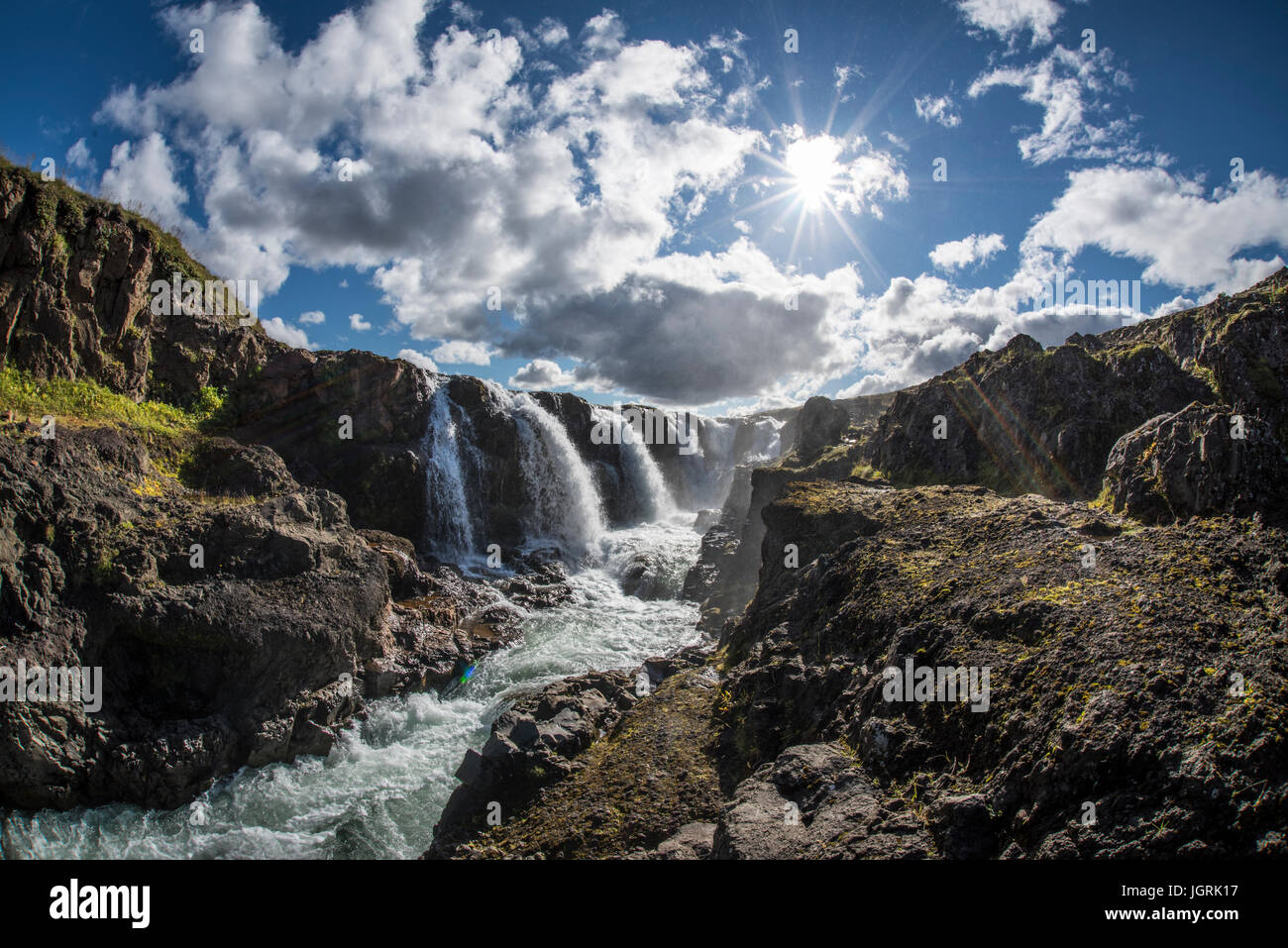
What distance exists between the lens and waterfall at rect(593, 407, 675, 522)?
142ft

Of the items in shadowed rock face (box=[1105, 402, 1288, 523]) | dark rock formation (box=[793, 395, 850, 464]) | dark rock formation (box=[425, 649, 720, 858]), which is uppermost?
dark rock formation (box=[793, 395, 850, 464])

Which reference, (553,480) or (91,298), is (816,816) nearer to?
(91,298)

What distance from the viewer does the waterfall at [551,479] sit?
34.8 m

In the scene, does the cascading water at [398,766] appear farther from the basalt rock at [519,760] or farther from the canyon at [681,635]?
the basalt rock at [519,760]

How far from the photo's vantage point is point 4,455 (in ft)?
36.5

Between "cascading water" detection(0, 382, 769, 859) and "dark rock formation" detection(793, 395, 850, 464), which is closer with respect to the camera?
"cascading water" detection(0, 382, 769, 859)

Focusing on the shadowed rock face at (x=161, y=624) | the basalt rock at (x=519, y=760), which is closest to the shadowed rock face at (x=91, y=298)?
the shadowed rock face at (x=161, y=624)

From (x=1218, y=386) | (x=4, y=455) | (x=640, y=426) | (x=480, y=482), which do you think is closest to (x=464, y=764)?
(x=4, y=455)

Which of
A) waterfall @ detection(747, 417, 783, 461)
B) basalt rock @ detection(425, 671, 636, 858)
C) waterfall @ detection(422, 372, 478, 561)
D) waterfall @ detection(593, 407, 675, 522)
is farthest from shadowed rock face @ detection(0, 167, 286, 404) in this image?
waterfall @ detection(747, 417, 783, 461)

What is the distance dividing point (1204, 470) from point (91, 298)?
2759 centimetres

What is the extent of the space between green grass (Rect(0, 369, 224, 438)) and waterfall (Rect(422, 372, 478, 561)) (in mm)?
10451

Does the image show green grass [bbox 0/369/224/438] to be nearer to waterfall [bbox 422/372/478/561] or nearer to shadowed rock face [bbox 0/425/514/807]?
shadowed rock face [bbox 0/425/514/807]

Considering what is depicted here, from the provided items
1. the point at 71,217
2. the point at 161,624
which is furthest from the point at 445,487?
the point at 161,624

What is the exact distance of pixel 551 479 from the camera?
117 ft
